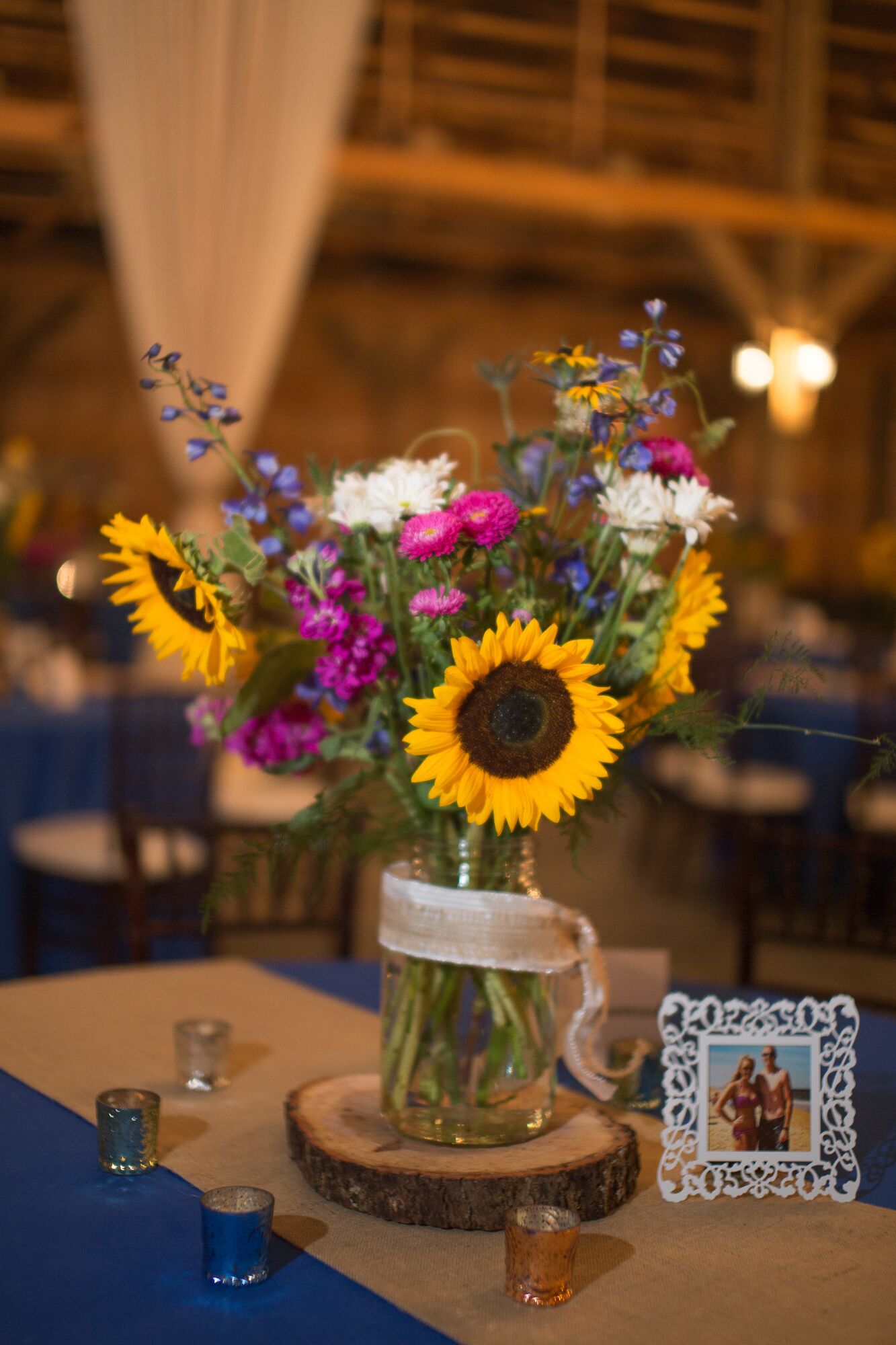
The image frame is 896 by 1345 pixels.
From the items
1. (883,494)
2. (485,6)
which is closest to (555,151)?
(485,6)

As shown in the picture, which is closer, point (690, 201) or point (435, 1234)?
point (435, 1234)

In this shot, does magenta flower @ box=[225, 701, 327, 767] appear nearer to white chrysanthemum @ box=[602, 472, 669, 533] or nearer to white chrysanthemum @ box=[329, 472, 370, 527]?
white chrysanthemum @ box=[329, 472, 370, 527]

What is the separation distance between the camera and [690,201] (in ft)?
26.8

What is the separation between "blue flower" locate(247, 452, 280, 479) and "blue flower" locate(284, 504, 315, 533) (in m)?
0.04

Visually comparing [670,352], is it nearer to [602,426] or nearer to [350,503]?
[602,426]

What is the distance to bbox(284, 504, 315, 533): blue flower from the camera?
1.17 metres

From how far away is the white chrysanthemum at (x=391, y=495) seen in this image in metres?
1.07

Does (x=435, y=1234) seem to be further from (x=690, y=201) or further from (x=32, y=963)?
(x=690, y=201)

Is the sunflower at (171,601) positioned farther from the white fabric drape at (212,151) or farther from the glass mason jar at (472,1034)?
the white fabric drape at (212,151)

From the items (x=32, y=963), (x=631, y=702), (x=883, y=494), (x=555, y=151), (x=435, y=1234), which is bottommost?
(x=32, y=963)

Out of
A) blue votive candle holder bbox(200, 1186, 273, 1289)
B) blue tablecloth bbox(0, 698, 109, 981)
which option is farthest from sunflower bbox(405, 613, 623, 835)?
blue tablecloth bbox(0, 698, 109, 981)

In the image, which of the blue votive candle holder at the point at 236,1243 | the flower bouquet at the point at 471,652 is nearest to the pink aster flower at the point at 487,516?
the flower bouquet at the point at 471,652

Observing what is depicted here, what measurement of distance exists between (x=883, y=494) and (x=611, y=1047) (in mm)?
14299

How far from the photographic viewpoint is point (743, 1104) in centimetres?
110
